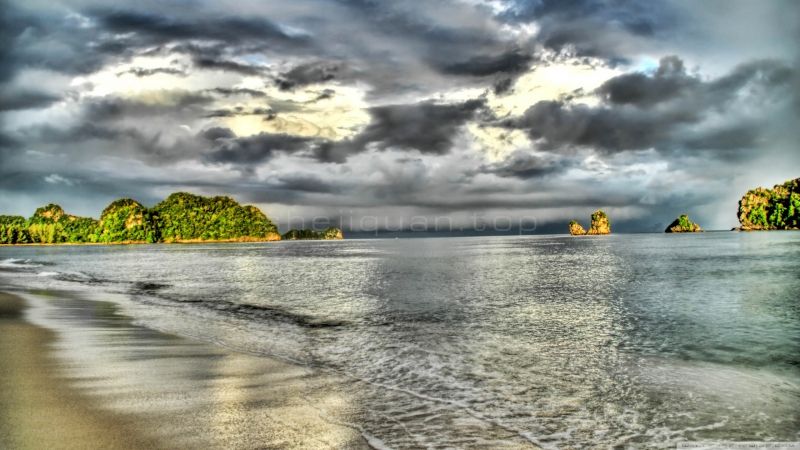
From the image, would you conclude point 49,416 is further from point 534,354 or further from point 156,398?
point 534,354

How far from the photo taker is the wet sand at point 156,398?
6.61 metres

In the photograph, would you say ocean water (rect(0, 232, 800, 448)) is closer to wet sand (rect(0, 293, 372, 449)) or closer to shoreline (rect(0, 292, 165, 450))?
wet sand (rect(0, 293, 372, 449))

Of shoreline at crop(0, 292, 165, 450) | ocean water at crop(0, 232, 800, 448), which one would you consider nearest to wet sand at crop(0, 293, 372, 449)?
shoreline at crop(0, 292, 165, 450)

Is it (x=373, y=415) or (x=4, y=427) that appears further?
(x=373, y=415)

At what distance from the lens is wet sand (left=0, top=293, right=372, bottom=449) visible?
21.7 ft

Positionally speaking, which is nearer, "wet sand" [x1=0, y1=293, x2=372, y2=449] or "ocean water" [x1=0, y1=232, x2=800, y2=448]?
"wet sand" [x1=0, y1=293, x2=372, y2=449]

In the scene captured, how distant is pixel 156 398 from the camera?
852 cm

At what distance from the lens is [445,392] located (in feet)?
33.8

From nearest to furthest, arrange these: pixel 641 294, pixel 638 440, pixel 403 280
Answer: pixel 638 440
pixel 641 294
pixel 403 280

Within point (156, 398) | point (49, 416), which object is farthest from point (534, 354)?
point (49, 416)

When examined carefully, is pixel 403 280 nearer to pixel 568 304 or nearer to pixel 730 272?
pixel 568 304

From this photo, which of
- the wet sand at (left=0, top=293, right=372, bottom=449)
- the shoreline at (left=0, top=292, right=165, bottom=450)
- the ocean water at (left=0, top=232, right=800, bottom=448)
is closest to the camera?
the shoreline at (left=0, top=292, right=165, bottom=450)

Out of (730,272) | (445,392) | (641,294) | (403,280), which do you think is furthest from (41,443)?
(730,272)

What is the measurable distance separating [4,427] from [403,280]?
3783 cm
